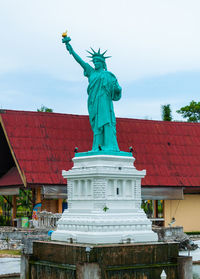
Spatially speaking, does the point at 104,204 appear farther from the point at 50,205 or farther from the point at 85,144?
Result: the point at 85,144

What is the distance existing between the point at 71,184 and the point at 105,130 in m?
2.06

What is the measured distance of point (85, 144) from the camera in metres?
33.3

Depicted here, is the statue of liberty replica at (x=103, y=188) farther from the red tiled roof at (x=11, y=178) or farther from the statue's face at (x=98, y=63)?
the red tiled roof at (x=11, y=178)

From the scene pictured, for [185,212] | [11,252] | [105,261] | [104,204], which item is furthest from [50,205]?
[105,261]

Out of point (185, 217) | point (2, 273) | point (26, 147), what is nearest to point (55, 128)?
point (26, 147)

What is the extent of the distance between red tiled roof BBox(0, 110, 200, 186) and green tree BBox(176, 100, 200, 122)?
17.3m

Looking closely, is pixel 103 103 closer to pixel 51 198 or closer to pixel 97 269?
pixel 97 269

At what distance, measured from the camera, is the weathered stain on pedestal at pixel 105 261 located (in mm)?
15844

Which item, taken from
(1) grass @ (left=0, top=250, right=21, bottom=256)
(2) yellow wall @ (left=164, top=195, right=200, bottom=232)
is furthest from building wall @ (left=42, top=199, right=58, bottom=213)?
(2) yellow wall @ (left=164, top=195, right=200, bottom=232)

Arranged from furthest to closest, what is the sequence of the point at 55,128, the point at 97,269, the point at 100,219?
1. the point at 55,128
2. the point at 100,219
3. the point at 97,269

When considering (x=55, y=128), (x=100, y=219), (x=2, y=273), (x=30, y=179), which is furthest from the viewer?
(x=55, y=128)

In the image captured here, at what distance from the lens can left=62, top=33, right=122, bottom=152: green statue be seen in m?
18.7

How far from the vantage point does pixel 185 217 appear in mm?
35250

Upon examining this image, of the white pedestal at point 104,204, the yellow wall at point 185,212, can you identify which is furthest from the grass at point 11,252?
the yellow wall at point 185,212
